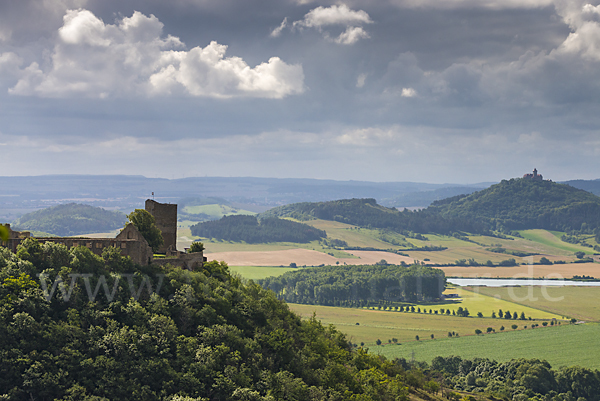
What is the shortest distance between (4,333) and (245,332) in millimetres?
25106

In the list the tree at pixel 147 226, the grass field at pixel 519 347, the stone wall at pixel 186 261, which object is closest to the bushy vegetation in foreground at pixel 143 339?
the stone wall at pixel 186 261

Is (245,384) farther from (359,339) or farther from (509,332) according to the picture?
(509,332)

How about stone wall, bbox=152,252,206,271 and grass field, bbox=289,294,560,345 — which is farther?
grass field, bbox=289,294,560,345

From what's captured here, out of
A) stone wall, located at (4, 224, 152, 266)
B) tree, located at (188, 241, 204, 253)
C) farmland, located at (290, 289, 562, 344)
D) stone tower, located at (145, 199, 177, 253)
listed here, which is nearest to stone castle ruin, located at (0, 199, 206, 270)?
stone wall, located at (4, 224, 152, 266)

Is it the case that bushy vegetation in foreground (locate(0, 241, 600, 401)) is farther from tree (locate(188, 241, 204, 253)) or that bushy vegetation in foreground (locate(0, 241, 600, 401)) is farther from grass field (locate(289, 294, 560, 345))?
grass field (locate(289, 294, 560, 345))

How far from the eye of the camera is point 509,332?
16938 cm

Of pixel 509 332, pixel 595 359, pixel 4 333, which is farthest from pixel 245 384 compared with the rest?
pixel 509 332

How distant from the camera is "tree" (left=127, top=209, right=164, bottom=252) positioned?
2687 inches

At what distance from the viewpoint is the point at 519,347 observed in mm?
153875

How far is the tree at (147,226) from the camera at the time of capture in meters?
68.2

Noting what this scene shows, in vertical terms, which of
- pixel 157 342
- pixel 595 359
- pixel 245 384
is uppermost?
pixel 157 342

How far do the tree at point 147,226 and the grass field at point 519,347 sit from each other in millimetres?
86422

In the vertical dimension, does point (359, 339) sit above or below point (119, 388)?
below

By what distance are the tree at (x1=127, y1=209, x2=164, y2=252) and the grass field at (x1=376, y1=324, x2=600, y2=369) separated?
284ft
